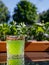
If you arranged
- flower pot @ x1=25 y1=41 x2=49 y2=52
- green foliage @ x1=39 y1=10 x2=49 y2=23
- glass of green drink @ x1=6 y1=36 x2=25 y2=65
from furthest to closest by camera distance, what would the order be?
green foliage @ x1=39 y1=10 x2=49 y2=23, flower pot @ x1=25 y1=41 x2=49 y2=52, glass of green drink @ x1=6 y1=36 x2=25 y2=65

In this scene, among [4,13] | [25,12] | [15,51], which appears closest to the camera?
[15,51]

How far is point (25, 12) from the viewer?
68.5 ft

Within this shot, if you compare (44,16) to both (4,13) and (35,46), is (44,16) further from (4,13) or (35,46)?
(35,46)

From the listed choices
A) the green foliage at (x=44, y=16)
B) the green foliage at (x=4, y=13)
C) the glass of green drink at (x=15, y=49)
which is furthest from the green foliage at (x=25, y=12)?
the glass of green drink at (x=15, y=49)

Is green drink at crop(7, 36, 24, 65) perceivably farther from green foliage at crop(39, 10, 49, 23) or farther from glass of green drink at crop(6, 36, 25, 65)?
green foliage at crop(39, 10, 49, 23)

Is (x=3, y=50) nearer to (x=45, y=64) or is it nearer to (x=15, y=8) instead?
(x=45, y=64)

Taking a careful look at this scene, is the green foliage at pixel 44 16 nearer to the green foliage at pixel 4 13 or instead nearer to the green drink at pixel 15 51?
the green foliage at pixel 4 13

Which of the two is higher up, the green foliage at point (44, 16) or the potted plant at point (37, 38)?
the potted plant at point (37, 38)

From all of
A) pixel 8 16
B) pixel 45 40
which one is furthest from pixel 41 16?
pixel 45 40

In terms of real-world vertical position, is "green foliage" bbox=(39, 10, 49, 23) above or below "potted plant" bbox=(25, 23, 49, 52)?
below

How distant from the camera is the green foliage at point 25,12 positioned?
2042cm

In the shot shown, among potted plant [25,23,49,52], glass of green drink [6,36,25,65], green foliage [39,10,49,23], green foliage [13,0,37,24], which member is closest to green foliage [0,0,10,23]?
green foliage [13,0,37,24]

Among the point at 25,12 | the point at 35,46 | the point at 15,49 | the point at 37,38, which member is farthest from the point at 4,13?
the point at 15,49

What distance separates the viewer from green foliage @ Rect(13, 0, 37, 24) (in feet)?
67.0
